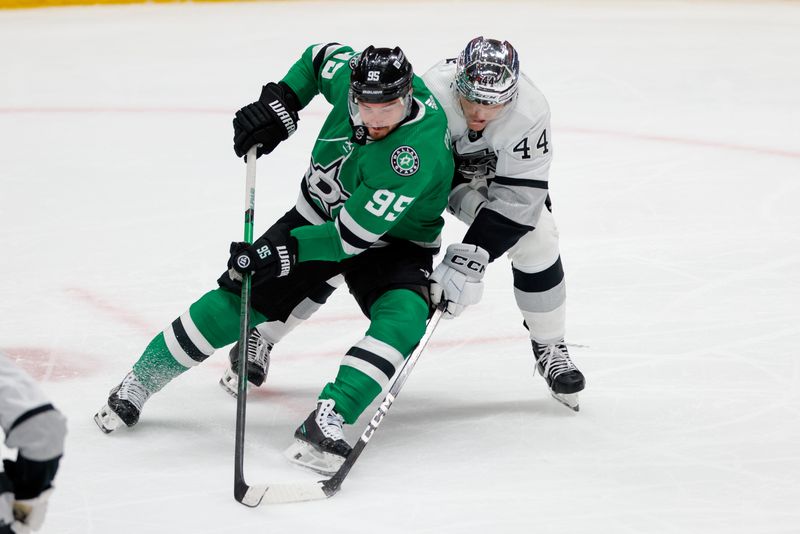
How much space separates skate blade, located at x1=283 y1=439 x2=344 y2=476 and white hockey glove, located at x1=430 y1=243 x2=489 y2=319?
469 mm

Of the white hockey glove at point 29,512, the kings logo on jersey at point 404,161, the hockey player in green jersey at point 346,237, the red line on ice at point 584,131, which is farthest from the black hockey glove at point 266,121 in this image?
the red line on ice at point 584,131

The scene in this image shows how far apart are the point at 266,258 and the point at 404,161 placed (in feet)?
1.31

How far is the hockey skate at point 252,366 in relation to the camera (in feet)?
11.0

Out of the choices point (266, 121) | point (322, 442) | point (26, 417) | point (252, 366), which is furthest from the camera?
point (252, 366)

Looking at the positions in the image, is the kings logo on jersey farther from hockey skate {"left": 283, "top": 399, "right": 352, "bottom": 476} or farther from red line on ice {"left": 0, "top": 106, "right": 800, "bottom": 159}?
red line on ice {"left": 0, "top": 106, "right": 800, "bottom": 159}

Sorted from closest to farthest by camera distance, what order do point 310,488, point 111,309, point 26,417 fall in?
Answer: point 26,417 < point 310,488 < point 111,309

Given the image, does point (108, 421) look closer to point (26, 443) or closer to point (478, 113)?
point (478, 113)

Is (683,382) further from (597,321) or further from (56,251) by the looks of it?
(56,251)

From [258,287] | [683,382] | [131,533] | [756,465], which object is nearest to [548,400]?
[683,382]

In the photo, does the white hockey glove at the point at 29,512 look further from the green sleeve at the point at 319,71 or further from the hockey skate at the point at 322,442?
the green sleeve at the point at 319,71

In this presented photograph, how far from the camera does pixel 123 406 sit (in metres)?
3.00

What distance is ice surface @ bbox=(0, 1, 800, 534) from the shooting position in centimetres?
276

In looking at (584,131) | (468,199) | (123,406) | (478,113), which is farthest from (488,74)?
(584,131)

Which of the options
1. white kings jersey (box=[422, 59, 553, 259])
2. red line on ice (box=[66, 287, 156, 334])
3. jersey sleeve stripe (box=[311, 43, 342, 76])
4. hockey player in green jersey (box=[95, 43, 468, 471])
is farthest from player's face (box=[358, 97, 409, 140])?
red line on ice (box=[66, 287, 156, 334])
